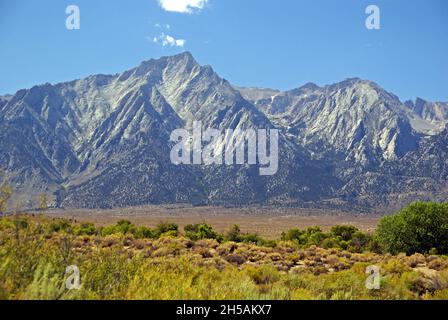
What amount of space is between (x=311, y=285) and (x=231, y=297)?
14.5 feet

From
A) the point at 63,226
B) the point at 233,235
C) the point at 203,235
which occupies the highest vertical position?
the point at 63,226

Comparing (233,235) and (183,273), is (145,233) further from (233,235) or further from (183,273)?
(183,273)

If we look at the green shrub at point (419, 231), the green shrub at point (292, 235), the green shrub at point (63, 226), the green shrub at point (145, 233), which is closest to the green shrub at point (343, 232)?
the green shrub at point (292, 235)

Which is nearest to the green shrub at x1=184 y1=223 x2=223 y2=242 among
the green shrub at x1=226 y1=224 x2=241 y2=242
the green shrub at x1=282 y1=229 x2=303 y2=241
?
the green shrub at x1=226 y1=224 x2=241 y2=242

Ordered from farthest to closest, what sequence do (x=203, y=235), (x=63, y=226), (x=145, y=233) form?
(x=203, y=235) → (x=145, y=233) → (x=63, y=226)

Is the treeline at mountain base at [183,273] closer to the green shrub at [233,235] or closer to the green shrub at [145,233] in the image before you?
the green shrub at [145,233]

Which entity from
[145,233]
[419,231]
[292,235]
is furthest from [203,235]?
[419,231]

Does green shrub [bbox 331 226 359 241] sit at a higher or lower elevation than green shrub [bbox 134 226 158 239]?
lower

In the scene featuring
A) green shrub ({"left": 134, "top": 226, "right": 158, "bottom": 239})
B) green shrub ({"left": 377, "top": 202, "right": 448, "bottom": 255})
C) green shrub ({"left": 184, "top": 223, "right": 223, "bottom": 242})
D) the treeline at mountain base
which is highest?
the treeline at mountain base

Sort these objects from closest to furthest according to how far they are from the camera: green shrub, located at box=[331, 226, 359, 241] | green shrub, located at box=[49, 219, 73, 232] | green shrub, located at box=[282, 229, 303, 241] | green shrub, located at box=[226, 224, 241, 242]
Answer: green shrub, located at box=[49, 219, 73, 232], green shrub, located at box=[226, 224, 241, 242], green shrub, located at box=[331, 226, 359, 241], green shrub, located at box=[282, 229, 303, 241]

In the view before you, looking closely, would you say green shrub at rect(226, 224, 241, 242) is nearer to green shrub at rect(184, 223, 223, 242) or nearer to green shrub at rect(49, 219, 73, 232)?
green shrub at rect(184, 223, 223, 242)

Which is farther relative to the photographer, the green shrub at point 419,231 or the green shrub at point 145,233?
the green shrub at point 145,233

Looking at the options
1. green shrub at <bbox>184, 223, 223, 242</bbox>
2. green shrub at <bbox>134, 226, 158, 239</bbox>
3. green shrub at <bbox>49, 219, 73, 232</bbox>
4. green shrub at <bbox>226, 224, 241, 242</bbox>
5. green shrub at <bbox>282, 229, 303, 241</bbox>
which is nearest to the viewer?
green shrub at <bbox>49, 219, 73, 232</bbox>

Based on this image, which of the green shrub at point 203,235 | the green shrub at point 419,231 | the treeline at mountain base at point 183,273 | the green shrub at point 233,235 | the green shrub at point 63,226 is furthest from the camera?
the green shrub at point 233,235
